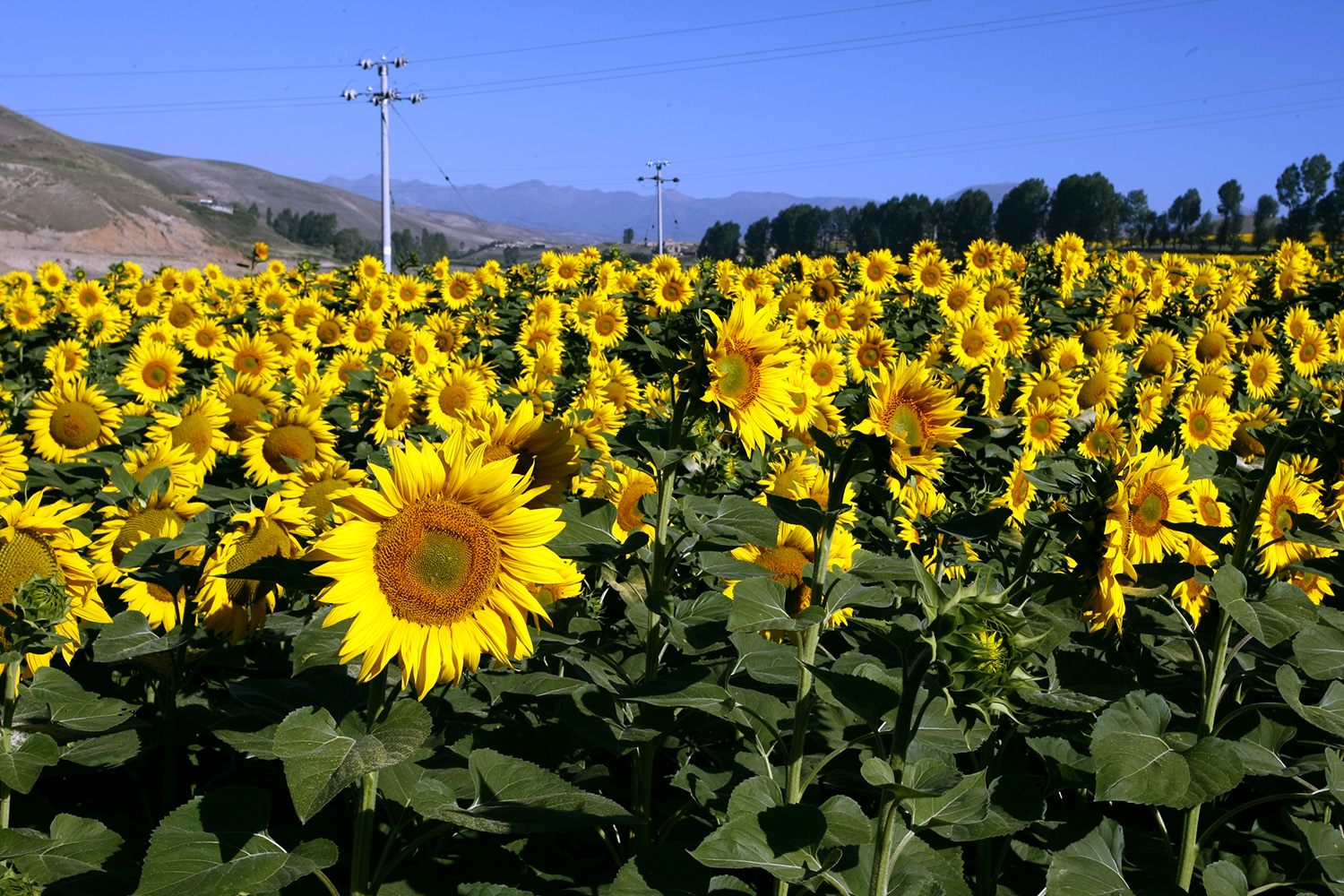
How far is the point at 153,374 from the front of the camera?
6.45m

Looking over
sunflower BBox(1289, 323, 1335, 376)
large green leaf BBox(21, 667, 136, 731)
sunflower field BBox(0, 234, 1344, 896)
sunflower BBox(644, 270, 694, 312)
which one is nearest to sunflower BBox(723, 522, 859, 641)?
sunflower field BBox(0, 234, 1344, 896)

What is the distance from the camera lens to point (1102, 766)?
6.21 ft

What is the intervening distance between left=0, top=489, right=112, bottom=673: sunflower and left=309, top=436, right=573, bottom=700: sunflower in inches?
36.5

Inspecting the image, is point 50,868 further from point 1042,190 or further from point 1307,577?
point 1042,190

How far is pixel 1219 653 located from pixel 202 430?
3.83m

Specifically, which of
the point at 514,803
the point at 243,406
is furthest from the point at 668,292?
the point at 514,803

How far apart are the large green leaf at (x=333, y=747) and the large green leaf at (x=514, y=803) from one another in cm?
18

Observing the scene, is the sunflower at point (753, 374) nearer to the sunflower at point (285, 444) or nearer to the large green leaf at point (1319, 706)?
the large green leaf at point (1319, 706)

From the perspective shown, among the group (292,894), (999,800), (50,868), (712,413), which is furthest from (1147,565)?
(50,868)

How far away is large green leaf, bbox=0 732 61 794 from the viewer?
6.07ft

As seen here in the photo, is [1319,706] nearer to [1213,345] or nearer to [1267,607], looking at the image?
[1267,607]

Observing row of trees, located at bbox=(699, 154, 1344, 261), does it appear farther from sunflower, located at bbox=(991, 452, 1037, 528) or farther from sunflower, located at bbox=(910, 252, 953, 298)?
sunflower, located at bbox=(991, 452, 1037, 528)

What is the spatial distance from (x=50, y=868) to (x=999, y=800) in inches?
78.8

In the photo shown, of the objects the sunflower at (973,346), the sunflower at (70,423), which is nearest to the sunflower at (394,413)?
the sunflower at (70,423)
